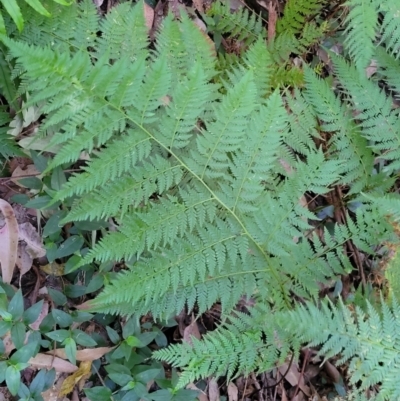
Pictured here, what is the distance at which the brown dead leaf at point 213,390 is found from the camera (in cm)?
273

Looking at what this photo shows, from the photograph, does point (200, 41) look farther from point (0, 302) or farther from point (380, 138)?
point (0, 302)

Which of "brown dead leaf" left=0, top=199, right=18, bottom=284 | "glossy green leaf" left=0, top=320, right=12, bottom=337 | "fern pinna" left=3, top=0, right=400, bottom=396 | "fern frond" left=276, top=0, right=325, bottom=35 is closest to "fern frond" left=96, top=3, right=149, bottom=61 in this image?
"fern pinna" left=3, top=0, right=400, bottom=396

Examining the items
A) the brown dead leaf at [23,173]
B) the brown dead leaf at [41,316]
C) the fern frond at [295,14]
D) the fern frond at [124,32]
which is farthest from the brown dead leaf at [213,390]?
the fern frond at [295,14]

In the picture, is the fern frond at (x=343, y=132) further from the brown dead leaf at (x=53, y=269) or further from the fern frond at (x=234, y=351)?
the brown dead leaf at (x=53, y=269)

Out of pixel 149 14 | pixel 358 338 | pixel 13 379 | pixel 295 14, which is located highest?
pixel 295 14

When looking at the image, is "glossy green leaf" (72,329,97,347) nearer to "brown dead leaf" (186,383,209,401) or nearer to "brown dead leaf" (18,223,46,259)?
"brown dead leaf" (18,223,46,259)

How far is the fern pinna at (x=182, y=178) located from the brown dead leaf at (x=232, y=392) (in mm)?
363

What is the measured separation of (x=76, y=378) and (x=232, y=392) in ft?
2.95

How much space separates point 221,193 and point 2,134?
1.14 meters

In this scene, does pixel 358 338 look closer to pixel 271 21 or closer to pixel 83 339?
pixel 83 339

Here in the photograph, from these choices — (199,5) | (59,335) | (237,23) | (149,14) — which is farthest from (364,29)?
(59,335)

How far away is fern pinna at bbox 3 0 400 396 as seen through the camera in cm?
210

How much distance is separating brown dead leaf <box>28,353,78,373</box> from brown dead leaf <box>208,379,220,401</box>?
2.51 feet

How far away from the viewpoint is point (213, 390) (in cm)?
275
